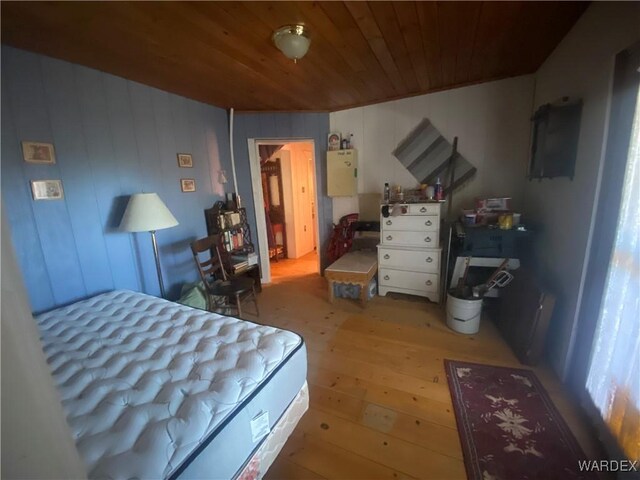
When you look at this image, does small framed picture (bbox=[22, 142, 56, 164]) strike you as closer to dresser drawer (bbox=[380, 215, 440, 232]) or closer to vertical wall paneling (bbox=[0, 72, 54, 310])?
vertical wall paneling (bbox=[0, 72, 54, 310])

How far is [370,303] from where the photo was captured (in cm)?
304

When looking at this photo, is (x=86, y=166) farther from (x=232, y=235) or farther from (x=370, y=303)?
(x=370, y=303)

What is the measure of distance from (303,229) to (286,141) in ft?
6.25

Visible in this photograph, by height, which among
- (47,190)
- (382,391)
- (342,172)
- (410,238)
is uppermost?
(342,172)

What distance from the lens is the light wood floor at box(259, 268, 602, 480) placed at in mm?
1363

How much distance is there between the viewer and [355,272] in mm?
2855

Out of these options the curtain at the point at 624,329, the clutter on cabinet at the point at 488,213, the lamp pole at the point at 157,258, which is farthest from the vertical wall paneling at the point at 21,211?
the clutter on cabinet at the point at 488,213

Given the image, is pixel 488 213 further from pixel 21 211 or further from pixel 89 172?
pixel 21 211

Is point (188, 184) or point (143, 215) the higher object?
point (188, 184)

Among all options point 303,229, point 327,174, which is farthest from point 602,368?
point 303,229

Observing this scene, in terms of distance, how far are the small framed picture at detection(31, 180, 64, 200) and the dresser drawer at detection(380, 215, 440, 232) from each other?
269cm

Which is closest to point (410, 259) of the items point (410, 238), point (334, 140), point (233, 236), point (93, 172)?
point (410, 238)

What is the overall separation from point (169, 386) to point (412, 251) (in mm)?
2421

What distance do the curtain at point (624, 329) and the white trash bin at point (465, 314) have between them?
2.93ft
